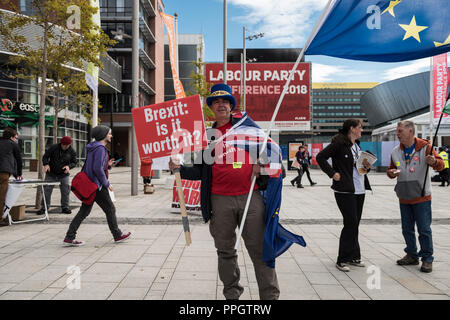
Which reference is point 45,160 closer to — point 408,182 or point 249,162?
point 249,162

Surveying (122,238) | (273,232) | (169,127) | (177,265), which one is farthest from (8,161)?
(273,232)

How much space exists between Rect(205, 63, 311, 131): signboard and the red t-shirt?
3221 centimetres

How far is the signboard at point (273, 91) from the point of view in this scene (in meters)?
35.2

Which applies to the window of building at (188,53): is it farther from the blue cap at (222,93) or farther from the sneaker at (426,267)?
the blue cap at (222,93)

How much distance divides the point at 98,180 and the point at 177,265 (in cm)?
191

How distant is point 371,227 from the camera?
702cm

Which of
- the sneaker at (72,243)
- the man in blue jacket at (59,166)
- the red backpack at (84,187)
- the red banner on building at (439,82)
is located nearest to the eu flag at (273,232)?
the red backpack at (84,187)

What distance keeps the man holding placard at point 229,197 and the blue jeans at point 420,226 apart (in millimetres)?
2483

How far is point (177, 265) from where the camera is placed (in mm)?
4512

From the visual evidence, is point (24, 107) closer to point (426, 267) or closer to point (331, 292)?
point (331, 292)

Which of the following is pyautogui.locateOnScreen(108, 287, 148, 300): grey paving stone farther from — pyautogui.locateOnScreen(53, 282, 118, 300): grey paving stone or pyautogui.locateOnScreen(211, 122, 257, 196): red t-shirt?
pyautogui.locateOnScreen(211, 122, 257, 196): red t-shirt
